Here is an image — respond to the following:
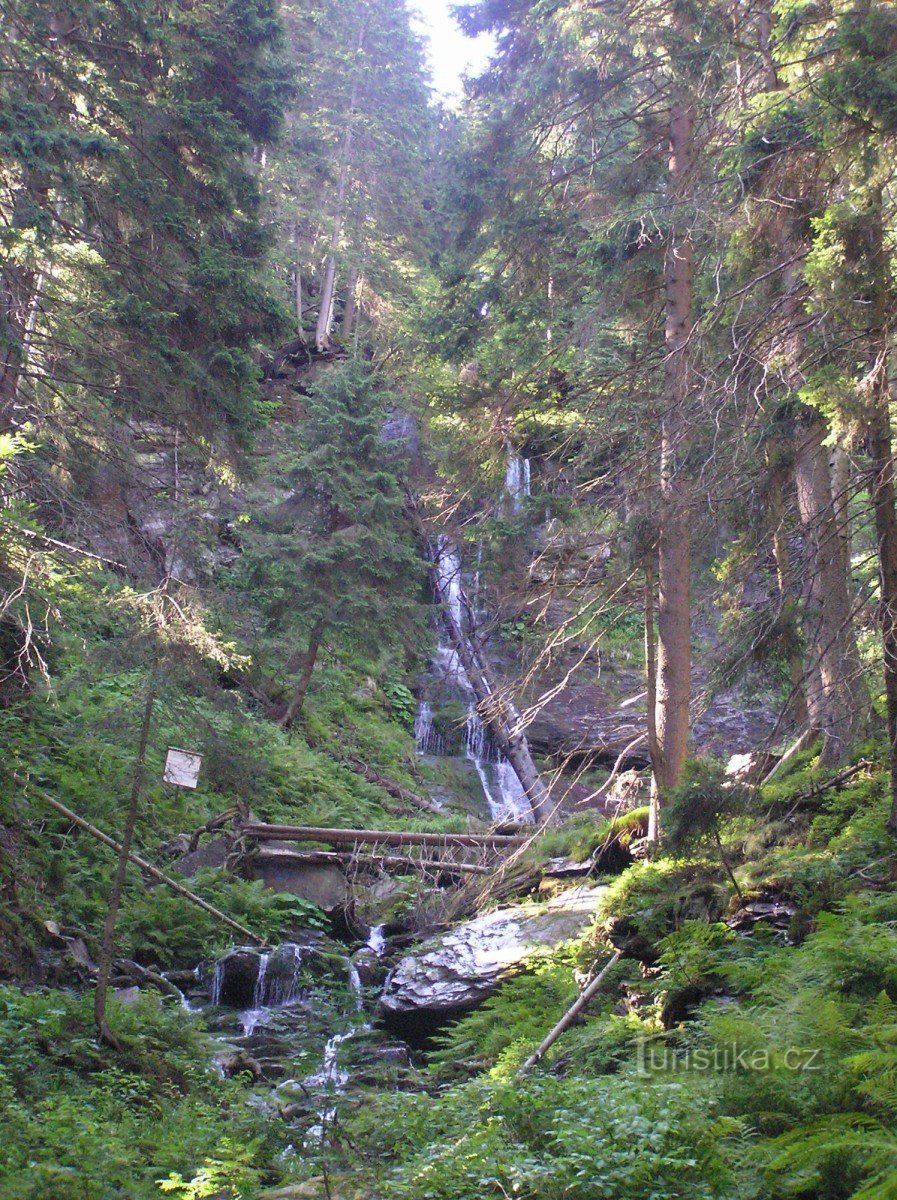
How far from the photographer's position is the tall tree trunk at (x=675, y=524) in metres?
8.54

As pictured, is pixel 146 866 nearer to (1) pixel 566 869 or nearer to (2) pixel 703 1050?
(1) pixel 566 869

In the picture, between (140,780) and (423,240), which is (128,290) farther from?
(423,240)

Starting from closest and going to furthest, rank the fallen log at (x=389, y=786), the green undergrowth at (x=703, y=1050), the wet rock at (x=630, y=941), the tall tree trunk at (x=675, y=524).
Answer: the green undergrowth at (x=703, y=1050)
the wet rock at (x=630, y=941)
the tall tree trunk at (x=675, y=524)
the fallen log at (x=389, y=786)

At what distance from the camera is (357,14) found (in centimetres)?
3372

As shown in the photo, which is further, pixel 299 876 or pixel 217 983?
pixel 299 876

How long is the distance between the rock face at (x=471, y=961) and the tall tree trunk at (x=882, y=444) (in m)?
3.92

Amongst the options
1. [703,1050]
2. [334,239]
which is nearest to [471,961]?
[703,1050]

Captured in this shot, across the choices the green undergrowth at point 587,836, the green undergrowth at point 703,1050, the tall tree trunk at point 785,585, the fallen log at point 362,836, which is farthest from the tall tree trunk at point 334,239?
the green undergrowth at point 703,1050

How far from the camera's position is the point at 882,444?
6039mm

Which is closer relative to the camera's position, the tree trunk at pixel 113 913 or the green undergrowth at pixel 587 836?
the tree trunk at pixel 113 913

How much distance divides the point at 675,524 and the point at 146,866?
6596 millimetres

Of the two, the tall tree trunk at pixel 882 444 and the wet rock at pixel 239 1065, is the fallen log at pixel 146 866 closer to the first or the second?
the wet rock at pixel 239 1065

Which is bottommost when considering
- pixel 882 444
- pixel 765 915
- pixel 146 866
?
pixel 765 915

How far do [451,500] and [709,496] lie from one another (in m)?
7.48
